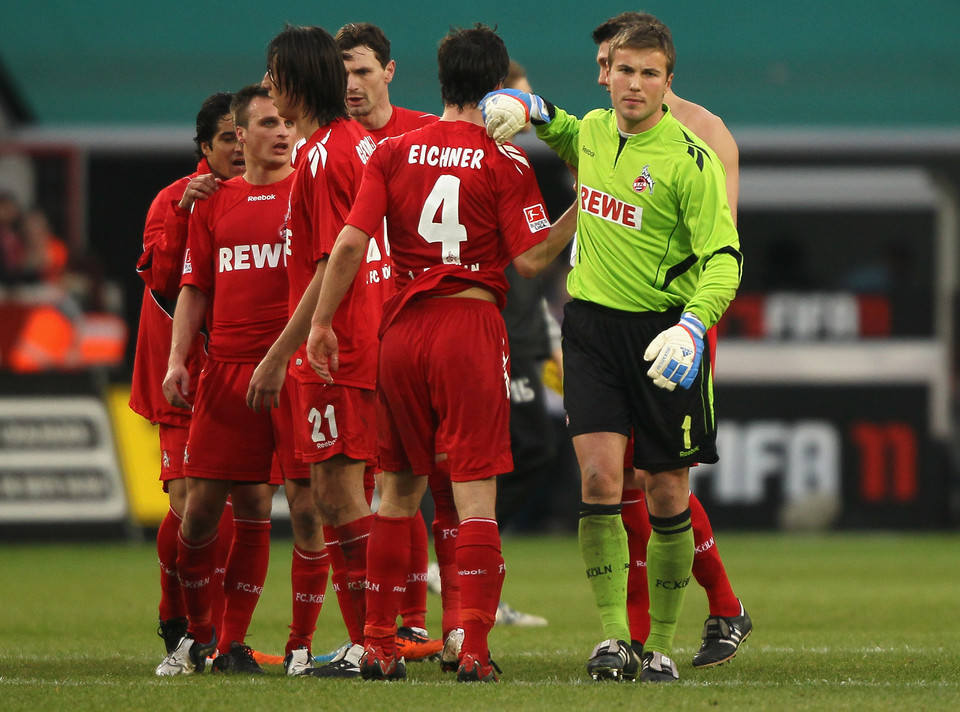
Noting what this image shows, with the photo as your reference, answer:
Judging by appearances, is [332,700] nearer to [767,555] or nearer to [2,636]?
[2,636]

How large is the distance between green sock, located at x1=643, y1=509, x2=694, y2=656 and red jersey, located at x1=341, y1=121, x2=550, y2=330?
108 centimetres

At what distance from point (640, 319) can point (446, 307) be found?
0.72m

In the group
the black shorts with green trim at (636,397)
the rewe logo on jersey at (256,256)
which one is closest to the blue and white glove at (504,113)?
A: the black shorts with green trim at (636,397)

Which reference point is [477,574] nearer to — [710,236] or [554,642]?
[710,236]

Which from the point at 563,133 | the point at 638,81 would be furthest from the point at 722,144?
the point at 638,81

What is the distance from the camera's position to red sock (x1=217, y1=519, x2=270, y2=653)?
18.7 feet

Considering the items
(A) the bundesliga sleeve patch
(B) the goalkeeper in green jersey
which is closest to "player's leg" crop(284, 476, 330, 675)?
(B) the goalkeeper in green jersey

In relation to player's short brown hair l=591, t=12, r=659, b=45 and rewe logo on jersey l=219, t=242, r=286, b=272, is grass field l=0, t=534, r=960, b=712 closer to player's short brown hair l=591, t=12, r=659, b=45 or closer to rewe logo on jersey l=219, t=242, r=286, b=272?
rewe logo on jersey l=219, t=242, r=286, b=272

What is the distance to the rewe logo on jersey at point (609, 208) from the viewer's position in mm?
5359

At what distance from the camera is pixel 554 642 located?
673 centimetres

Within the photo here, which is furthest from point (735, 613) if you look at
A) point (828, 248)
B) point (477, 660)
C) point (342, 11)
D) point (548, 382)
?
point (342, 11)

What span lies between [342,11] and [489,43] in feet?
44.6

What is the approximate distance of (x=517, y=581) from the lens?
32.8ft

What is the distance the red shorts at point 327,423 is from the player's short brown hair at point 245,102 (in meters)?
1.11
